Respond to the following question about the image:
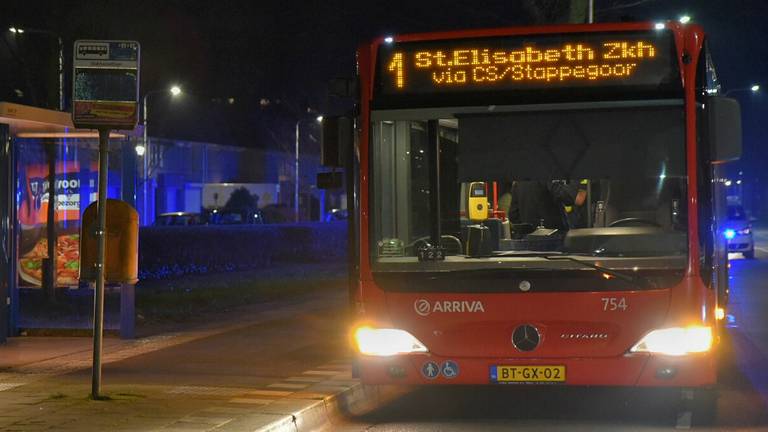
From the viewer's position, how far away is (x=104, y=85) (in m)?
9.68

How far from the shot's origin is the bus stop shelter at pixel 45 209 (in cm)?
1387

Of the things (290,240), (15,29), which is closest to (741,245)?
(290,240)

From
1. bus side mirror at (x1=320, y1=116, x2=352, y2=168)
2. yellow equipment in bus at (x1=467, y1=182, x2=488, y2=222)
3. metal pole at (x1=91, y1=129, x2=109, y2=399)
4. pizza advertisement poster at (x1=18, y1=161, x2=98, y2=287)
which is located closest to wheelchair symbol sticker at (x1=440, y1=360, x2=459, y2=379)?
yellow equipment in bus at (x1=467, y1=182, x2=488, y2=222)

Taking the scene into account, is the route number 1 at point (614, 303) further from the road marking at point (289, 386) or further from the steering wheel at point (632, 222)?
the road marking at point (289, 386)

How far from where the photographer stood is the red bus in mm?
8477

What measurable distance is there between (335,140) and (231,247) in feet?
76.1

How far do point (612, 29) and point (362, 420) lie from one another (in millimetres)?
4045

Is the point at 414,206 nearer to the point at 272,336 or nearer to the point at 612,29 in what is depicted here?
the point at 612,29

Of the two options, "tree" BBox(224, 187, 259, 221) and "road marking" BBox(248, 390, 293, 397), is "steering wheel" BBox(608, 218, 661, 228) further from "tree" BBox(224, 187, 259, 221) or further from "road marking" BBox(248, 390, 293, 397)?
"tree" BBox(224, 187, 259, 221)

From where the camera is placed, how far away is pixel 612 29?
8.81 metres

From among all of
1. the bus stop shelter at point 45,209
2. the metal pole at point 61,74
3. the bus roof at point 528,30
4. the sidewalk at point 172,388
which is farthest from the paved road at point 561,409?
the metal pole at point 61,74

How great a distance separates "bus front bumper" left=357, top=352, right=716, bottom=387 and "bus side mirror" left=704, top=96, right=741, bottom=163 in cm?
157

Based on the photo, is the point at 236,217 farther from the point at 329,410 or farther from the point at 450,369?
the point at 450,369

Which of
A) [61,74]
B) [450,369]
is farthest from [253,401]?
[61,74]
